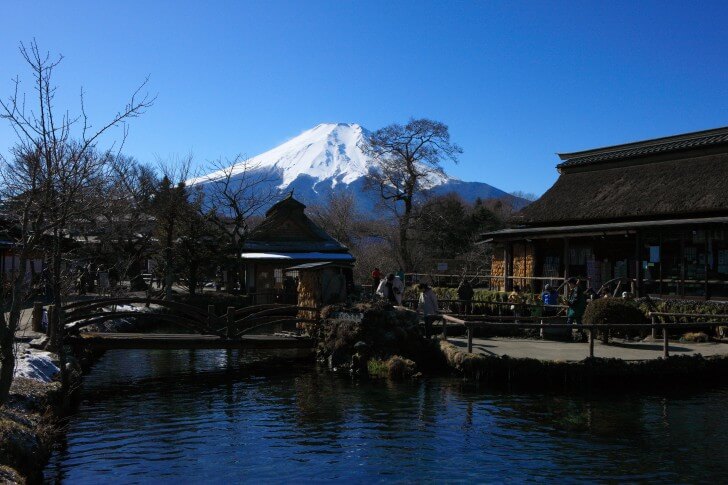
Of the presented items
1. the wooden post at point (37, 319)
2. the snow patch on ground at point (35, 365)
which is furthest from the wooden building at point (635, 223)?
the snow patch on ground at point (35, 365)

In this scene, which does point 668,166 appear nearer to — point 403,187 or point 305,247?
point 305,247

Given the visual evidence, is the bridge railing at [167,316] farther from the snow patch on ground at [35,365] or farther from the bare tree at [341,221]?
the bare tree at [341,221]

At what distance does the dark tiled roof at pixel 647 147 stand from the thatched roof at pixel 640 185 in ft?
0.13

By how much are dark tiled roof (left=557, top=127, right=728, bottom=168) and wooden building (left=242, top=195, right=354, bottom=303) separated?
519 inches

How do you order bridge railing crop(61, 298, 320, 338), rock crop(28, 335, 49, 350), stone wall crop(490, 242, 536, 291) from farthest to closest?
stone wall crop(490, 242, 536, 291) → bridge railing crop(61, 298, 320, 338) → rock crop(28, 335, 49, 350)

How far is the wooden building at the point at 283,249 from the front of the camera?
123ft

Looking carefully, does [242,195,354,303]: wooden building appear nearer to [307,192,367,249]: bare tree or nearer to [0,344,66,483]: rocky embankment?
[307,192,367,249]: bare tree

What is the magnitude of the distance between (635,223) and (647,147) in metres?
7.63

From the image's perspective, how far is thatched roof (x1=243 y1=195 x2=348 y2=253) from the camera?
39625 millimetres

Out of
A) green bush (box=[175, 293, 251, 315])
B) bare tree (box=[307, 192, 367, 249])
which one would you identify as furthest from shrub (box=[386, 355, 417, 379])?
bare tree (box=[307, 192, 367, 249])

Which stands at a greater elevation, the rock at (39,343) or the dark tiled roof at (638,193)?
the dark tiled roof at (638,193)

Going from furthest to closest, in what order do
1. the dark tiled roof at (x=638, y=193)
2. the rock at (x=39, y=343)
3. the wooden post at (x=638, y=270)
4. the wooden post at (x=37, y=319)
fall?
the dark tiled roof at (x=638, y=193) < the wooden post at (x=638, y=270) < the wooden post at (x=37, y=319) < the rock at (x=39, y=343)

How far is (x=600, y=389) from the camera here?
50.1ft

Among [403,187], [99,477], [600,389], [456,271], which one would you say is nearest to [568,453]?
[600,389]
